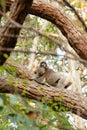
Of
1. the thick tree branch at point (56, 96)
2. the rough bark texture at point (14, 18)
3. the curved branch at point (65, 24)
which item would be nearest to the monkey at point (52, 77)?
the curved branch at point (65, 24)

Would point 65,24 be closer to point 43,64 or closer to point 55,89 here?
point 55,89

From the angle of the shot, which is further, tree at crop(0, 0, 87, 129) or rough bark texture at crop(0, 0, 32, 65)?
tree at crop(0, 0, 87, 129)

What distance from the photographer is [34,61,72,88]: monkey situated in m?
5.21

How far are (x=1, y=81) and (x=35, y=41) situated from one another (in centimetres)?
280

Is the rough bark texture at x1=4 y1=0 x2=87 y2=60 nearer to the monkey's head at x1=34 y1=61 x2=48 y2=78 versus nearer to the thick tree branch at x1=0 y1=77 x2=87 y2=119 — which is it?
the thick tree branch at x1=0 y1=77 x2=87 y2=119

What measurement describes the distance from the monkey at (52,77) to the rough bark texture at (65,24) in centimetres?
117

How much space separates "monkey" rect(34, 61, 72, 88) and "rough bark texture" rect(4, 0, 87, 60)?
1.17 meters

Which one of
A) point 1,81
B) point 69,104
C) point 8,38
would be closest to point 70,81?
point 69,104

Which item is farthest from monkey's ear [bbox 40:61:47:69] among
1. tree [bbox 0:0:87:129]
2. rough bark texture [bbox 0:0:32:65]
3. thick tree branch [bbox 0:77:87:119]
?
rough bark texture [bbox 0:0:32:65]

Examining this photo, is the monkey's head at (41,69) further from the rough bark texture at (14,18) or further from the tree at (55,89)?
the rough bark texture at (14,18)

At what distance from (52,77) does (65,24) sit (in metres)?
1.38

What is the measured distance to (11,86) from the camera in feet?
11.6

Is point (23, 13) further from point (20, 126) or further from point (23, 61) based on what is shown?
point (23, 61)

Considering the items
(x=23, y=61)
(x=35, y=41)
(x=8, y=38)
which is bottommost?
(x=23, y=61)
